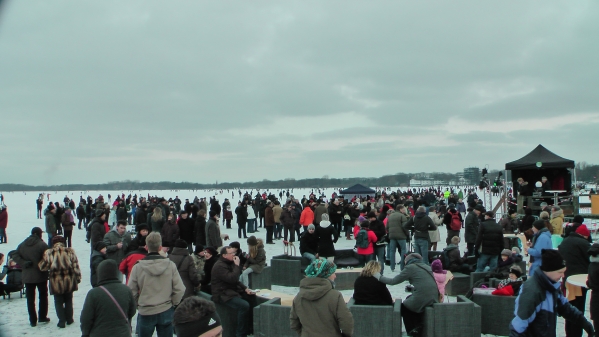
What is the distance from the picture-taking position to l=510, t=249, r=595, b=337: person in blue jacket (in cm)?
347

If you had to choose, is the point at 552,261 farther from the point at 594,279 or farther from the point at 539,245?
the point at 539,245

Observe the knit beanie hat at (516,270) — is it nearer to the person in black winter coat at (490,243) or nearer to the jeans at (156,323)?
the person in black winter coat at (490,243)

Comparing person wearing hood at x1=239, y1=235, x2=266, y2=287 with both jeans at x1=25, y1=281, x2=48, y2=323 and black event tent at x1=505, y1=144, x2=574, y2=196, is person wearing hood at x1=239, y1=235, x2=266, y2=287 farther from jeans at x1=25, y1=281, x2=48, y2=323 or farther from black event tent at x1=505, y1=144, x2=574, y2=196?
black event tent at x1=505, y1=144, x2=574, y2=196

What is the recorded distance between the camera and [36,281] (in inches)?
262

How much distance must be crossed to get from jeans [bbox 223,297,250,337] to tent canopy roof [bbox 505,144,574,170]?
53.4ft

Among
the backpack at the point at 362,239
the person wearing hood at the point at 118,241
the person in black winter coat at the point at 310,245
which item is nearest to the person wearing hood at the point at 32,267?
the person wearing hood at the point at 118,241

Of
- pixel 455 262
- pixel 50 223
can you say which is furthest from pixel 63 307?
pixel 50 223

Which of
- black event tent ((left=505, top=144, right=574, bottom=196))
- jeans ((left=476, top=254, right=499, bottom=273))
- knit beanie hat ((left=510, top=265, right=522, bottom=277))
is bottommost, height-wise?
jeans ((left=476, top=254, right=499, bottom=273))

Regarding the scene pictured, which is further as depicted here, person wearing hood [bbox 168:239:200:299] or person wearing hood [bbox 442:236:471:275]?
person wearing hood [bbox 442:236:471:275]

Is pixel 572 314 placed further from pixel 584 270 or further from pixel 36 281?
pixel 36 281

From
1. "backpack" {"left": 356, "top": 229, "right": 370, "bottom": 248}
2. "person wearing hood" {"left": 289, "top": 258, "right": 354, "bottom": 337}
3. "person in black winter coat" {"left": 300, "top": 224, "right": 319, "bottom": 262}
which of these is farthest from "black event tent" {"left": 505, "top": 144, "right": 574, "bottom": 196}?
"person wearing hood" {"left": 289, "top": 258, "right": 354, "bottom": 337}

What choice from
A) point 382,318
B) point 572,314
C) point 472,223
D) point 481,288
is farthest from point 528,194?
point 572,314

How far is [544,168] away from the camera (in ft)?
62.2

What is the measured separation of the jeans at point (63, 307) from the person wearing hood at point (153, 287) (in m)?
2.40
